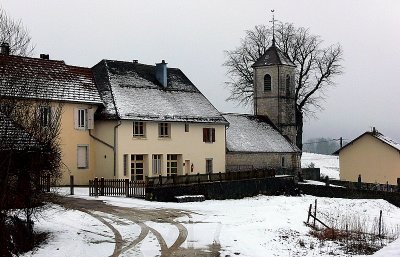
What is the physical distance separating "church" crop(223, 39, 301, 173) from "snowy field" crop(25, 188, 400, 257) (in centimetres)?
2099

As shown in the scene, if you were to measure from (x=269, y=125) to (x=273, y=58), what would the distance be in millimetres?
7619

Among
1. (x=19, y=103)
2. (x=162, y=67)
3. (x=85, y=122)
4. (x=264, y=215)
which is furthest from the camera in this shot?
(x=162, y=67)

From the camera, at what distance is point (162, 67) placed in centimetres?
5203

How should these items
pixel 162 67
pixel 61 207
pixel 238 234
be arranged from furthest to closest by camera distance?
pixel 162 67, pixel 61 207, pixel 238 234

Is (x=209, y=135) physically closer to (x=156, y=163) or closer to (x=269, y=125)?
(x=156, y=163)

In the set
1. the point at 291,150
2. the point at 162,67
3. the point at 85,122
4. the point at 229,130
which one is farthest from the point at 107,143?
the point at 291,150

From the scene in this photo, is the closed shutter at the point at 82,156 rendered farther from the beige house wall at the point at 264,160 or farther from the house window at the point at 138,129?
the beige house wall at the point at 264,160

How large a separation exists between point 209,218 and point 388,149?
28995 millimetres

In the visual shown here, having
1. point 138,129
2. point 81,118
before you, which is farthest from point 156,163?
point 81,118

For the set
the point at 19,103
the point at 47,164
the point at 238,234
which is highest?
the point at 19,103

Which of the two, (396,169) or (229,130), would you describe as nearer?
(396,169)

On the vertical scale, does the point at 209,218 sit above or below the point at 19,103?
below

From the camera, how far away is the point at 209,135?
172ft

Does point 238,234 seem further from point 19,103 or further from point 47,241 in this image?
point 19,103
